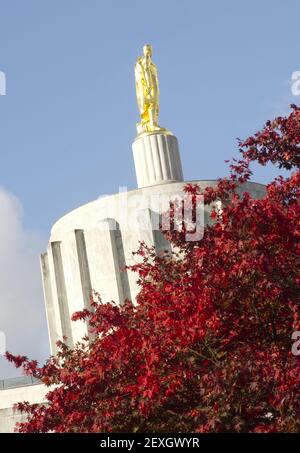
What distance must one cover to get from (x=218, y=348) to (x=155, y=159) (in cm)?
1921

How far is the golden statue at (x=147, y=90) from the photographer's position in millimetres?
30938

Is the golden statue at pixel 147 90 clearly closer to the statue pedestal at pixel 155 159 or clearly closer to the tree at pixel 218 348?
the statue pedestal at pixel 155 159

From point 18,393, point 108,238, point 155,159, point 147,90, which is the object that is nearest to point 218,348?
point 18,393

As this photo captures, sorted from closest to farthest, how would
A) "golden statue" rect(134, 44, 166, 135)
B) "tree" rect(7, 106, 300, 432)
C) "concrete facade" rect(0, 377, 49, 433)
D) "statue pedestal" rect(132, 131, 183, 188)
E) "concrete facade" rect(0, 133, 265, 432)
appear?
"tree" rect(7, 106, 300, 432) → "concrete facade" rect(0, 377, 49, 433) → "concrete facade" rect(0, 133, 265, 432) → "statue pedestal" rect(132, 131, 183, 188) → "golden statue" rect(134, 44, 166, 135)

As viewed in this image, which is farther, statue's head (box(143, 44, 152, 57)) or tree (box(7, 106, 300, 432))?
statue's head (box(143, 44, 152, 57))

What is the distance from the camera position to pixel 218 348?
1118 cm

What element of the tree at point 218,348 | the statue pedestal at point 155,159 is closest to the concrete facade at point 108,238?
the statue pedestal at point 155,159

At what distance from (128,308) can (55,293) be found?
15516mm

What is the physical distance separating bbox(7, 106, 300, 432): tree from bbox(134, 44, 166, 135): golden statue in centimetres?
1902

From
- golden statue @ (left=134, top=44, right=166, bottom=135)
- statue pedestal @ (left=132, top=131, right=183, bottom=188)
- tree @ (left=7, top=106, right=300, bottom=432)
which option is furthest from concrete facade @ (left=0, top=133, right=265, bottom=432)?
tree @ (left=7, top=106, right=300, bottom=432)

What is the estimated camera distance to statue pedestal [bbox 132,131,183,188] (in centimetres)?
2988

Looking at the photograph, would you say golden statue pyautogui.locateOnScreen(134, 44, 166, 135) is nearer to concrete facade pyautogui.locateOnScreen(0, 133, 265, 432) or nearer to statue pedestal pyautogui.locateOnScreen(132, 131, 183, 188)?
statue pedestal pyautogui.locateOnScreen(132, 131, 183, 188)
